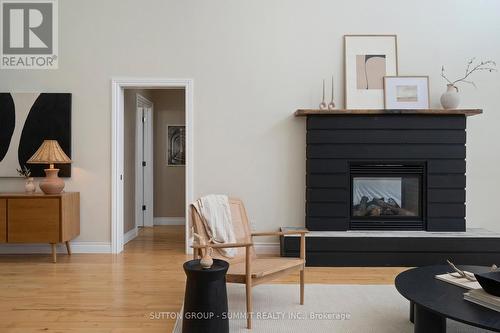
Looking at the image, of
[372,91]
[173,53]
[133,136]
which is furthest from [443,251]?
[133,136]

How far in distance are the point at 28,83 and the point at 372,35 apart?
4.12 meters

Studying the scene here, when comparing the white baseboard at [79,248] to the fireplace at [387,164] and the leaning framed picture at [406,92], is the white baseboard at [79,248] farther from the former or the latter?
the leaning framed picture at [406,92]

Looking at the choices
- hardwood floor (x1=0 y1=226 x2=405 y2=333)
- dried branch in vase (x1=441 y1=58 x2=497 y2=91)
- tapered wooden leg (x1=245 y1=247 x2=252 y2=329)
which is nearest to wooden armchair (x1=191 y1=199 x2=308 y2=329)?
tapered wooden leg (x1=245 y1=247 x2=252 y2=329)

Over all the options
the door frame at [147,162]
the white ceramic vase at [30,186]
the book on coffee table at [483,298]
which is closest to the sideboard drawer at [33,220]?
the white ceramic vase at [30,186]

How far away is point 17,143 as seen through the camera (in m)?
4.62

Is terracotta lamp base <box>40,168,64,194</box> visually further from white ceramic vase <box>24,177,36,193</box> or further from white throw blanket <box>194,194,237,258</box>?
white throw blanket <box>194,194,237,258</box>

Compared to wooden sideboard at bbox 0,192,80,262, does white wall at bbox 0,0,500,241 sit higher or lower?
higher

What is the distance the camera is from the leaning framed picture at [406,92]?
4578mm

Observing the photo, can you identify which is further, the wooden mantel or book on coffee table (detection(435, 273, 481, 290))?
the wooden mantel

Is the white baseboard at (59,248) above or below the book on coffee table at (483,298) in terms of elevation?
below

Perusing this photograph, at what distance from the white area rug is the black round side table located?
29cm

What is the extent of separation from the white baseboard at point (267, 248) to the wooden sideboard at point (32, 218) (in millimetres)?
2167

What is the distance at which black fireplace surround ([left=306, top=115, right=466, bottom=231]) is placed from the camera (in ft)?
14.4

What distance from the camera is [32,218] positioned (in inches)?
166
